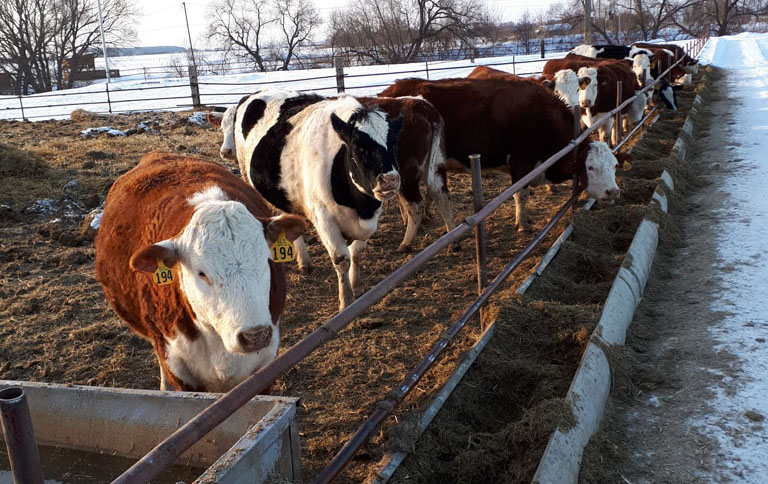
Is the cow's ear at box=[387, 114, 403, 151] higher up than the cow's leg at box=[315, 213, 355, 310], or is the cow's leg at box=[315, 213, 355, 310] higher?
the cow's ear at box=[387, 114, 403, 151]

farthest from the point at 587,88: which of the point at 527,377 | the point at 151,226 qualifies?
the point at 151,226

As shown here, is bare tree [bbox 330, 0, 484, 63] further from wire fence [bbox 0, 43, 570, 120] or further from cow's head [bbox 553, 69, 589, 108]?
cow's head [bbox 553, 69, 589, 108]

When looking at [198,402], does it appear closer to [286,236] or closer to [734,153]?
[286,236]

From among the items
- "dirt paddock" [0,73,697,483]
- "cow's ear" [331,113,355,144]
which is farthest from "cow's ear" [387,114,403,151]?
"dirt paddock" [0,73,697,483]

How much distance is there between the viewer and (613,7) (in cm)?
5897

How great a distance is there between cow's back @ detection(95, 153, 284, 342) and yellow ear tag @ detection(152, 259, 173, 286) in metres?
0.13

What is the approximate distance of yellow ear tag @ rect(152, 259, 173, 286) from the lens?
2791 mm

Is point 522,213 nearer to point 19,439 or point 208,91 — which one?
point 19,439

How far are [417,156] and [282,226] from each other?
11.6ft

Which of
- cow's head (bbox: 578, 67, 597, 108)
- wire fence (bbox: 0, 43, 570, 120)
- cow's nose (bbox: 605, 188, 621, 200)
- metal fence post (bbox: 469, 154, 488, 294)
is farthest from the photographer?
wire fence (bbox: 0, 43, 570, 120)

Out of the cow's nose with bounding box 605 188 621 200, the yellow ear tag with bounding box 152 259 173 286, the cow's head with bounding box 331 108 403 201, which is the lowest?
the cow's nose with bounding box 605 188 621 200

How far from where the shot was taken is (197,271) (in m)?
2.75

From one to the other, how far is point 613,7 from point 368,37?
30170mm

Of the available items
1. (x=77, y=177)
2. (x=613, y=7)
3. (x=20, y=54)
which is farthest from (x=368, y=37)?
(x=77, y=177)
